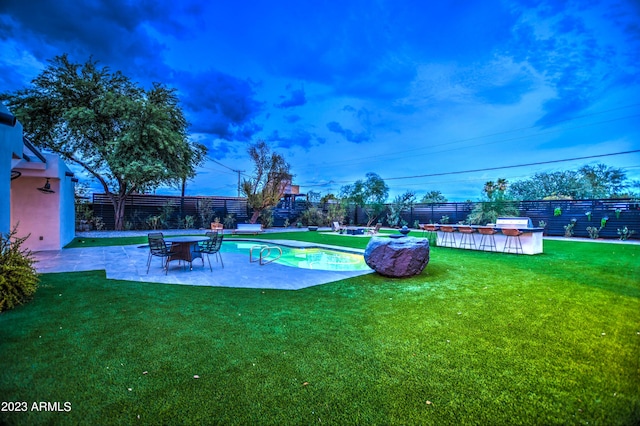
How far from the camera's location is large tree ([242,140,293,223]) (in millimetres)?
18438

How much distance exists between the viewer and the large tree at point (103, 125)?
14.2 metres

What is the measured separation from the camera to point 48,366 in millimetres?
2396

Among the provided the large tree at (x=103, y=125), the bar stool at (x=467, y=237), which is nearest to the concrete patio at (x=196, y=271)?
the bar stool at (x=467, y=237)

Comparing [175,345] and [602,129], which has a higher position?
[602,129]

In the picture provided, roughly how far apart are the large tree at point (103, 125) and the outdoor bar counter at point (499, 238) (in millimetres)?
13635

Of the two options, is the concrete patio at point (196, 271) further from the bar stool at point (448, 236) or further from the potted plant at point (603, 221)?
the potted plant at point (603, 221)

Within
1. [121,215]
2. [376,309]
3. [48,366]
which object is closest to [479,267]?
[376,309]

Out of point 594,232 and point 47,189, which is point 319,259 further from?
point 594,232

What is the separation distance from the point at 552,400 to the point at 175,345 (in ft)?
10.3

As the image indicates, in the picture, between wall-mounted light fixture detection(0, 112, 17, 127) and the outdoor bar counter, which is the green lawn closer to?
wall-mounted light fixture detection(0, 112, 17, 127)

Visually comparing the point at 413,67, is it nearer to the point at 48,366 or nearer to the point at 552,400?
the point at 552,400

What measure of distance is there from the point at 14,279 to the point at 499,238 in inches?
466

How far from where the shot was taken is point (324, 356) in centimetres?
262

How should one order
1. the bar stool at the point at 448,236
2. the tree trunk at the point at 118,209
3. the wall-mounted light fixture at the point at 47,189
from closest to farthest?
the wall-mounted light fixture at the point at 47,189, the bar stool at the point at 448,236, the tree trunk at the point at 118,209
